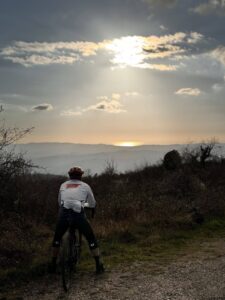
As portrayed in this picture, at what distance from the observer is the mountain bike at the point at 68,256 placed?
7.55 m

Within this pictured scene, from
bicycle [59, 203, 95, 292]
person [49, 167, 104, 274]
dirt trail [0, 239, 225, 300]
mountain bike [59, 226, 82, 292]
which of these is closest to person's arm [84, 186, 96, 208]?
person [49, 167, 104, 274]

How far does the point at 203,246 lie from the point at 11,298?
5877mm

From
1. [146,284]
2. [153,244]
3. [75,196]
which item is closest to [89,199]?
[75,196]

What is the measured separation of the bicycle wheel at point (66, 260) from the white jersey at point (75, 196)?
55cm

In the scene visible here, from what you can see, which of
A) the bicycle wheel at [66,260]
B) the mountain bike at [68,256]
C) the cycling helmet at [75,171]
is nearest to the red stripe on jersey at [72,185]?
the cycling helmet at [75,171]

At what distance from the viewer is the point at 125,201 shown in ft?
55.0

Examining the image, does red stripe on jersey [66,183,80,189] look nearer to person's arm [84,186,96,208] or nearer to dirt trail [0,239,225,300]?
person's arm [84,186,96,208]

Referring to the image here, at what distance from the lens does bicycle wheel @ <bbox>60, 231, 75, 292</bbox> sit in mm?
7531

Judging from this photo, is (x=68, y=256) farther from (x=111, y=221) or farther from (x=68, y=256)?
(x=111, y=221)

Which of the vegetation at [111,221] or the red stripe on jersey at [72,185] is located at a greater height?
the red stripe on jersey at [72,185]

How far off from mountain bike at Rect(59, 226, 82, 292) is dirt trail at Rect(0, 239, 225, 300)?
165 mm

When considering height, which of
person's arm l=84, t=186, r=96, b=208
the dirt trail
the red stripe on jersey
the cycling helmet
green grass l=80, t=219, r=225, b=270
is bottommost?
the dirt trail

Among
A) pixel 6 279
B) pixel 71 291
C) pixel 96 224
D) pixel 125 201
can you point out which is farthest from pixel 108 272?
pixel 125 201

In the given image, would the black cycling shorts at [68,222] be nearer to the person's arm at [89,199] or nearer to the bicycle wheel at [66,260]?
the bicycle wheel at [66,260]
